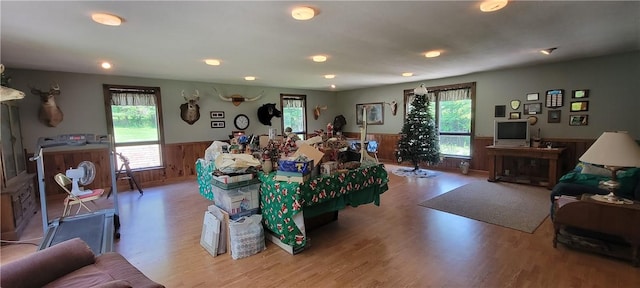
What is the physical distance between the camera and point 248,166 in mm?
2896

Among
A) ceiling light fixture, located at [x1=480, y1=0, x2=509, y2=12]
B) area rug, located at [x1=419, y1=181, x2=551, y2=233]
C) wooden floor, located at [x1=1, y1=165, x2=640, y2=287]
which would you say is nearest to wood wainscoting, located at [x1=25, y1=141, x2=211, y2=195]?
wooden floor, located at [x1=1, y1=165, x2=640, y2=287]

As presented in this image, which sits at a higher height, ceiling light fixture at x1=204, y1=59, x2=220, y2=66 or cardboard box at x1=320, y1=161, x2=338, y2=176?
ceiling light fixture at x1=204, y1=59, x2=220, y2=66

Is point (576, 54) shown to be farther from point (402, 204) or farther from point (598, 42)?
point (402, 204)

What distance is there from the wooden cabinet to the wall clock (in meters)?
3.96

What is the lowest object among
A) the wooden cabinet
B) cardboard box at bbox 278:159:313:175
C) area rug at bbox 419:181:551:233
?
area rug at bbox 419:181:551:233

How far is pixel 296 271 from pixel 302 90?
664 cm

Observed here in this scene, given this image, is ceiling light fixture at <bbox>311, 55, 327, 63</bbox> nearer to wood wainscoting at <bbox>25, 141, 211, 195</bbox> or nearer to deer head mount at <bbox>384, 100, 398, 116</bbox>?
wood wainscoting at <bbox>25, 141, 211, 195</bbox>

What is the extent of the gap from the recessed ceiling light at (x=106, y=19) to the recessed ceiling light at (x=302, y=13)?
1540mm

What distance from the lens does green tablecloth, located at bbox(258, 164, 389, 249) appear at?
103 inches

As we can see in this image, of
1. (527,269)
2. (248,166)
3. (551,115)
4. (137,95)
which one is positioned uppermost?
A: (137,95)

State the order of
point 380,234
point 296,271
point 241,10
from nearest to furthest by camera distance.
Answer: point 241,10 < point 296,271 < point 380,234

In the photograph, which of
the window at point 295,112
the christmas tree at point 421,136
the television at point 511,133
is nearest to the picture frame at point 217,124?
the window at point 295,112

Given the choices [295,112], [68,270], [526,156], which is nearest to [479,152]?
[526,156]

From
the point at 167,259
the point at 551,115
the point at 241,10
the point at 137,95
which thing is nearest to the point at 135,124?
the point at 137,95
